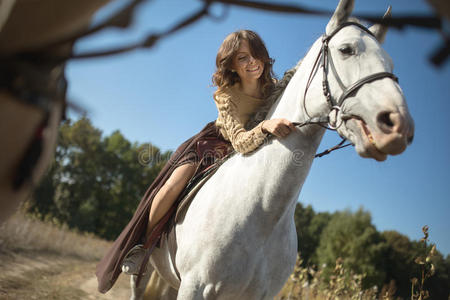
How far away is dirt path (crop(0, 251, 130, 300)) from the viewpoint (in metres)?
4.51

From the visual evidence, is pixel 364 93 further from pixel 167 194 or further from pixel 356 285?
pixel 356 285

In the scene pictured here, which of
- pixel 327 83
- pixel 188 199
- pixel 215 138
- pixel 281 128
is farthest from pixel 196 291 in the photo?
pixel 327 83

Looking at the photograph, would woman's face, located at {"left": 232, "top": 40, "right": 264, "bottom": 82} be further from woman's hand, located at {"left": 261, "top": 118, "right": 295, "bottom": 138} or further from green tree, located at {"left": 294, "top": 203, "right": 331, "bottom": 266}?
green tree, located at {"left": 294, "top": 203, "right": 331, "bottom": 266}

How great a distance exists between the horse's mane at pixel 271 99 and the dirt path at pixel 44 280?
3967 millimetres

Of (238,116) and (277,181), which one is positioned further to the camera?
(238,116)

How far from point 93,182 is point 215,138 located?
2645 cm

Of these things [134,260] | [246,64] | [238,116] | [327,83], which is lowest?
[134,260]

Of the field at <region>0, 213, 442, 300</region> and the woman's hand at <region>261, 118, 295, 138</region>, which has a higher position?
the woman's hand at <region>261, 118, 295, 138</region>

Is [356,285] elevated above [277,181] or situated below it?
below

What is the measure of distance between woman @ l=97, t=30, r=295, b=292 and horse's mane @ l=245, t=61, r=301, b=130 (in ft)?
0.25

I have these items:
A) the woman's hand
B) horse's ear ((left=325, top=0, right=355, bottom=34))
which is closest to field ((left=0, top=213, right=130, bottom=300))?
the woman's hand

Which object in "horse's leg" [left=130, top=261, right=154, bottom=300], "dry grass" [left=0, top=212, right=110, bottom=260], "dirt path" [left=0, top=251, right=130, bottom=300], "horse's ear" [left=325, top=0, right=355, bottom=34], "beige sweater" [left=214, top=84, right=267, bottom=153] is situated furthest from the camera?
"dry grass" [left=0, top=212, right=110, bottom=260]

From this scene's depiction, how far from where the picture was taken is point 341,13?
1902mm

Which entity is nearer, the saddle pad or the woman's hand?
the woman's hand
